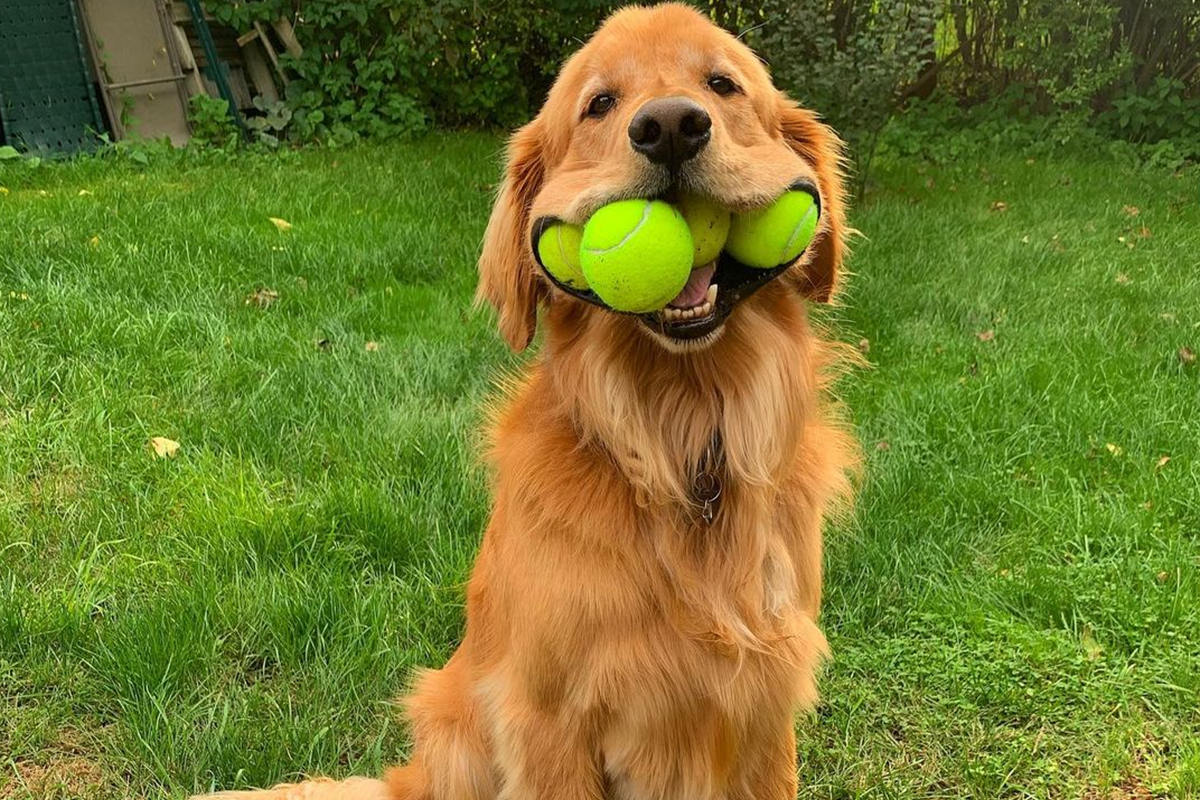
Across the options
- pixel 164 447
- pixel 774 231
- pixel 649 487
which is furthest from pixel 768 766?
pixel 164 447

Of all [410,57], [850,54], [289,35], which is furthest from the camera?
[410,57]

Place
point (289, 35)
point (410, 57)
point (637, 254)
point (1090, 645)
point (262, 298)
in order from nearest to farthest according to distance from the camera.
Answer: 1. point (637, 254)
2. point (1090, 645)
3. point (262, 298)
4. point (289, 35)
5. point (410, 57)

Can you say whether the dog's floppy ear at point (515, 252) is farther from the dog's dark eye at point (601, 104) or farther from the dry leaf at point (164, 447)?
the dry leaf at point (164, 447)

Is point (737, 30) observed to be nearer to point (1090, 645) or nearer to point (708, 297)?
point (1090, 645)

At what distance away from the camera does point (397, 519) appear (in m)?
2.92

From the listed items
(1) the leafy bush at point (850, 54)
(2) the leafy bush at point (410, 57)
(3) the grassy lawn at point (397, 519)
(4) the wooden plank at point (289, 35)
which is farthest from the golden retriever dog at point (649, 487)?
(4) the wooden plank at point (289, 35)

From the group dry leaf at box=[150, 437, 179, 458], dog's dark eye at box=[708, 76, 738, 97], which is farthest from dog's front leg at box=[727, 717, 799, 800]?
dry leaf at box=[150, 437, 179, 458]

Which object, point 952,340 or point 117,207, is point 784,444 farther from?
point 117,207

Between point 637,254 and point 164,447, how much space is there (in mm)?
2325

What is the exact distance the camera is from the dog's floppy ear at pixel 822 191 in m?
2.10

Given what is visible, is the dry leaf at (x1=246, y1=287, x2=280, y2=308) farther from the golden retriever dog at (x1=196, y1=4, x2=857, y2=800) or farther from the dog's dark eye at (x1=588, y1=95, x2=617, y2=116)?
the dog's dark eye at (x1=588, y1=95, x2=617, y2=116)

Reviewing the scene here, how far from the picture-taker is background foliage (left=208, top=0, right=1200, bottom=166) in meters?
8.48

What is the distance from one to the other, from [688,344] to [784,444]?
1.22 ft

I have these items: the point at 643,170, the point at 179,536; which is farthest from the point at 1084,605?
the point at 179,536
